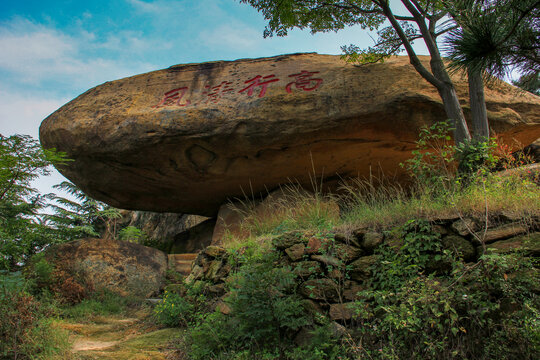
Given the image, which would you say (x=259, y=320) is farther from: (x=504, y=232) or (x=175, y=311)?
(x=504, y=232)

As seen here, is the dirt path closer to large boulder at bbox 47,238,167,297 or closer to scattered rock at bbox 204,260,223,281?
scattered rock at bbox 204,260,223,281

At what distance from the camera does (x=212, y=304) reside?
3631 mm

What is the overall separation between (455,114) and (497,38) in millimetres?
1654

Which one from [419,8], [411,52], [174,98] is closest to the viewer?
[411,52]

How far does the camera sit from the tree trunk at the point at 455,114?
4.43 metres

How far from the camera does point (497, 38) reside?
297cm

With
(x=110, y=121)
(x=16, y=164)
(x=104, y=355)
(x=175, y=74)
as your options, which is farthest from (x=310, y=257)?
(x=175, y=74)

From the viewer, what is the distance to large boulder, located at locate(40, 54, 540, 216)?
5469mm

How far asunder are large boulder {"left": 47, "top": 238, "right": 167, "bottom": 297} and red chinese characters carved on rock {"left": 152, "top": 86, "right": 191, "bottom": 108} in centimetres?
247

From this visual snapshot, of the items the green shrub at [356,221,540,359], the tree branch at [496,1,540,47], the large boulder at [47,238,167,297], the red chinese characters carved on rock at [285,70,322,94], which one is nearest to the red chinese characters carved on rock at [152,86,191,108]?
the red chinese characters carved on rock at [285,70,322,94]

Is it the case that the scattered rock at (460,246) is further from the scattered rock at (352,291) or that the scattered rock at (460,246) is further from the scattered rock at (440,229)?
the scattered rock at (352,291)

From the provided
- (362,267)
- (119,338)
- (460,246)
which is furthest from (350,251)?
(119,338)

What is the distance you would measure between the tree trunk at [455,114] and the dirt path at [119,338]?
393 centimetres

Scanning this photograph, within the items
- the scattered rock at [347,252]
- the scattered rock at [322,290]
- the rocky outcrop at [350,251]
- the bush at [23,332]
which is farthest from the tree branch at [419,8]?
the bush at [23,332]
